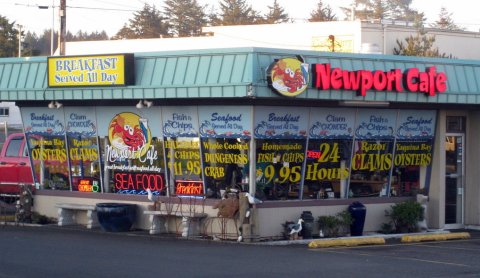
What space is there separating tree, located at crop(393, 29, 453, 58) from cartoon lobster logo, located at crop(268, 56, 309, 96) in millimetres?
25394

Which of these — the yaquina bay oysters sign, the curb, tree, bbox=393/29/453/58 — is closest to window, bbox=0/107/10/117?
tree, bbox=393/29/453/58

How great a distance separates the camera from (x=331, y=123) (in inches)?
802

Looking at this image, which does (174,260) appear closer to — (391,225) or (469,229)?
(391,225)

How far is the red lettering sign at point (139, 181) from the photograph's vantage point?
20.9m

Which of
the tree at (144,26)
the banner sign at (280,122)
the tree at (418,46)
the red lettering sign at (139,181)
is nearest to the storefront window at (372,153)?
the banner sign at (280,122)

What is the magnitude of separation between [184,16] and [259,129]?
8005 cm

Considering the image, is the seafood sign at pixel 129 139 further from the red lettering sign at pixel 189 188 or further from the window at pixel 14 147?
the window at pixel 14 147

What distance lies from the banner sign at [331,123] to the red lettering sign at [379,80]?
122 centimetres

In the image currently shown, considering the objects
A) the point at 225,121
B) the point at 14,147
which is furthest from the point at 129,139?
the point at 14,147

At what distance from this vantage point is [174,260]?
1560cm

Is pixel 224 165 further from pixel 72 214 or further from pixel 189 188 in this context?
pixel 72 214

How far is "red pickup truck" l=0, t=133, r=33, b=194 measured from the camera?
1010 inches

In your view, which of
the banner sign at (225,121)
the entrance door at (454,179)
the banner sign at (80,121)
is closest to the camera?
the banner sign at (225,121)

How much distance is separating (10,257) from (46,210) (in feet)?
24.8
